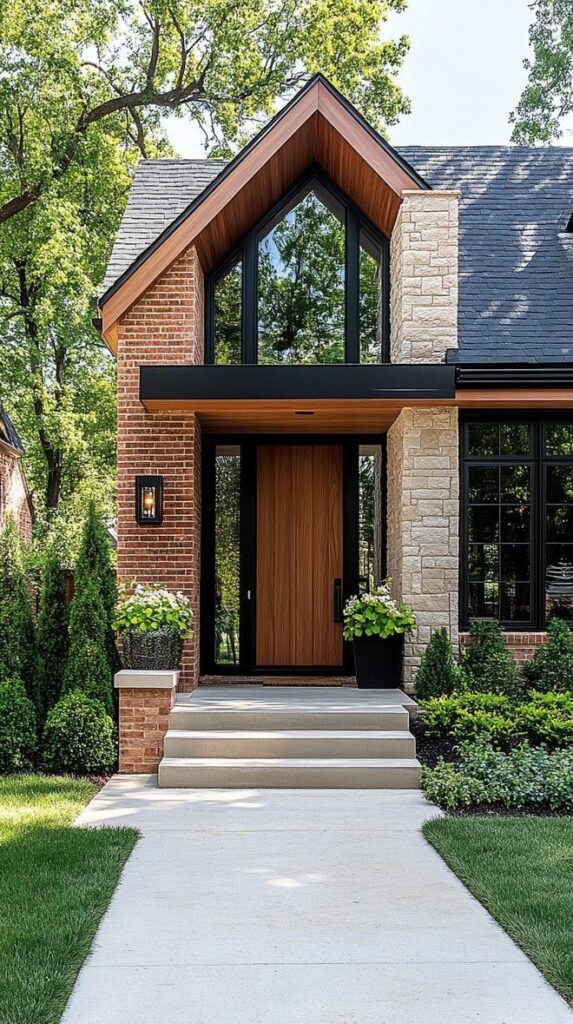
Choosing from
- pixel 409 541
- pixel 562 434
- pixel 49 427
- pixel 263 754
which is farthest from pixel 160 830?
pixel 49 427

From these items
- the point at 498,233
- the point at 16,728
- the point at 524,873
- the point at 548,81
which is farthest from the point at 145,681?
the point at 548,81

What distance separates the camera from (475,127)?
84.9 ft

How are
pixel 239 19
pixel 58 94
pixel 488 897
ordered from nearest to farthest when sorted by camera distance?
pixel 488 897 < pixel 58 94 < pixel 239 19

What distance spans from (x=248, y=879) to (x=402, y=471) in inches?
201

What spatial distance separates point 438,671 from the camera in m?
9.12

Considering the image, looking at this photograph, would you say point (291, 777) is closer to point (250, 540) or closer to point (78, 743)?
point (78, 743)

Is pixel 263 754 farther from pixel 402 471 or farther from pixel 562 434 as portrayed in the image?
pixel 562 434

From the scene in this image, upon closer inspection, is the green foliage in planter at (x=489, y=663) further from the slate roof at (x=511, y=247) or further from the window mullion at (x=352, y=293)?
the window mullion at (x=352, y=293)

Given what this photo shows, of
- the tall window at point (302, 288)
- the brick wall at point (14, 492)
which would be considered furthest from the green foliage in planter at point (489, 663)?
the brick wall at point (14, 492)

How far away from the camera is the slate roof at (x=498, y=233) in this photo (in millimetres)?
10180

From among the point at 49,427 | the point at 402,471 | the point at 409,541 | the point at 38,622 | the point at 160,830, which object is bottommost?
the point at 160,830

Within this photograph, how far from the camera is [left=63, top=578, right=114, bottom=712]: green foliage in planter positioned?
8.52 m

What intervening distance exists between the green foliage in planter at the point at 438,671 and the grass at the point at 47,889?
129 inches

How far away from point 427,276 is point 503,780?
5100mm
